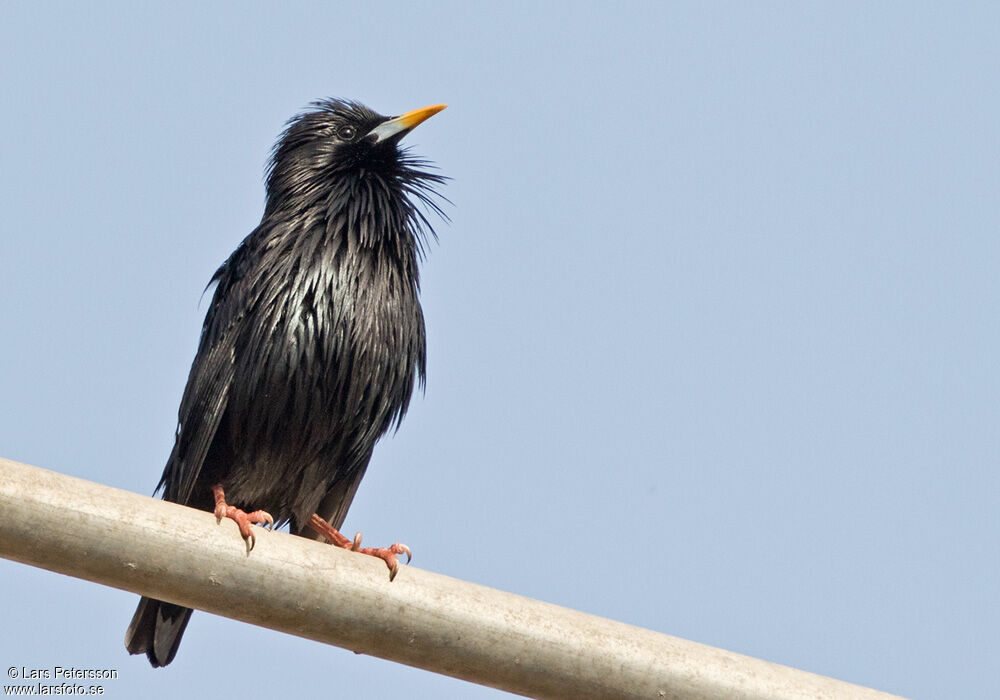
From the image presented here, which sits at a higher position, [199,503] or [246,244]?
[246,244]

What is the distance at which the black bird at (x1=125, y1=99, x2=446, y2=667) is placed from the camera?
5234 millimetres

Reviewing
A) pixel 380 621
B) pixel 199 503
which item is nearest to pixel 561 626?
pixel 380 621

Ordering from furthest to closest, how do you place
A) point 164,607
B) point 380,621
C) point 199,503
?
point 199,503 → point 164,607 → point 380,621

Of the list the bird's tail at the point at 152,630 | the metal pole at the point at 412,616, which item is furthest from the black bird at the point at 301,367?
the metal pole at the point at 412,616

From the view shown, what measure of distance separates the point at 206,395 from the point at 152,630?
0.98 meters

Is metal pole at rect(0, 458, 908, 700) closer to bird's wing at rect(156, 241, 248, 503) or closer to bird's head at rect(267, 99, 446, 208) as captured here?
bird's wing at rect(156, 241, 248, 503)

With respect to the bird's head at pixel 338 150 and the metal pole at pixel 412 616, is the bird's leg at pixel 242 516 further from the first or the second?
the bird's head at pixel 338 150

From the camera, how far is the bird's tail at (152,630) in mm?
5027

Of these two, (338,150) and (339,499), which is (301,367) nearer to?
(339,499)

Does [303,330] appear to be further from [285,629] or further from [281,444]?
[285,629]

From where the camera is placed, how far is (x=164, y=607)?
5055mm

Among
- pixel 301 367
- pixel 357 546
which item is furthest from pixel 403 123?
pixel 357 546

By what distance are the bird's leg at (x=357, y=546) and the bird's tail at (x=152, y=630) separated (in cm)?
73

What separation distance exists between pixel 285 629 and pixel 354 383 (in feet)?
6.19
